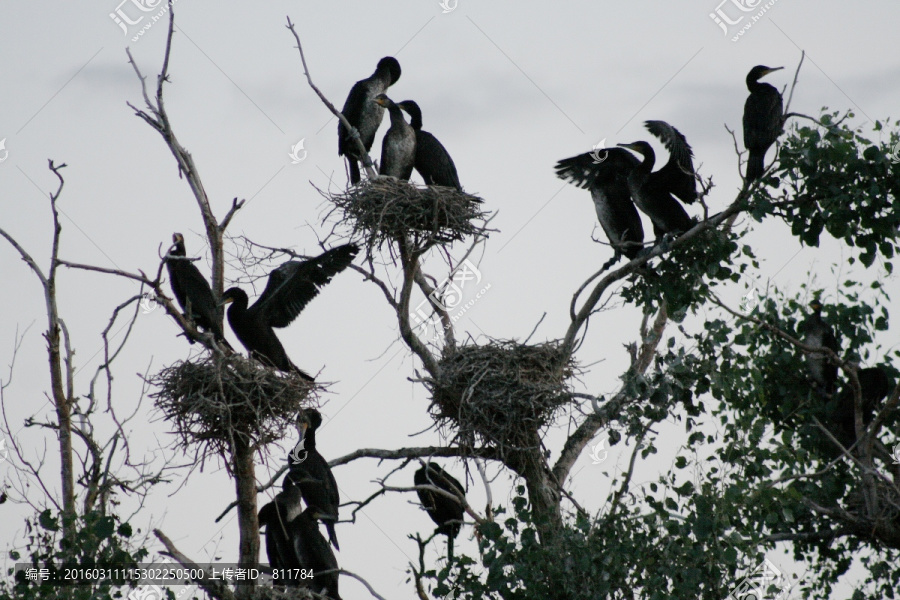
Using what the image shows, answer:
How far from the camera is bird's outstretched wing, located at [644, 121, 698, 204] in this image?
7.14 metres

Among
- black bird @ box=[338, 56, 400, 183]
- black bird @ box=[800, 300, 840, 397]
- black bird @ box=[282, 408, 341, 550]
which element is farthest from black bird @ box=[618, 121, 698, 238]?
black bird @ box=[282, 408, 341, 550]

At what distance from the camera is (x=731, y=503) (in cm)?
550

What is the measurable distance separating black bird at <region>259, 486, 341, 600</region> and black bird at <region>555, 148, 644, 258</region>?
3.01 metres

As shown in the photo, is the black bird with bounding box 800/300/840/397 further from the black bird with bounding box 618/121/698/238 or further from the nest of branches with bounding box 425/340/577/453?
the nest of branches with bounding box 425/340/577/453

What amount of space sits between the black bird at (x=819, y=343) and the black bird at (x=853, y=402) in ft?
0.39

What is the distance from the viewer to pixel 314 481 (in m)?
7.96

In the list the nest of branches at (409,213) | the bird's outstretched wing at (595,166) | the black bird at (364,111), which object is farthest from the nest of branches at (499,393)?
the black bird at (364,111)

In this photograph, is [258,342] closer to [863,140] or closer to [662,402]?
[662,402]

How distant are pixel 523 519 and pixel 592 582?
0.48 m

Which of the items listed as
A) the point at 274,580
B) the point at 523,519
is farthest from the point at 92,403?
the point at 523,519

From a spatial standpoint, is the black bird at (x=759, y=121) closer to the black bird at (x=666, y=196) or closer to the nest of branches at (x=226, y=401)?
the black bird at (x=666, y=196)

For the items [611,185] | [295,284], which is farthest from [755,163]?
[295,284]

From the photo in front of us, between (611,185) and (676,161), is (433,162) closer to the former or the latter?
(611,185)

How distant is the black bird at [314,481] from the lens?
26.1ft
